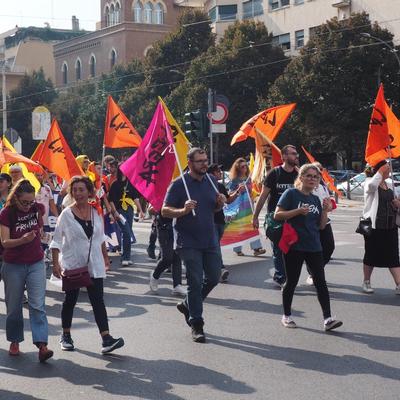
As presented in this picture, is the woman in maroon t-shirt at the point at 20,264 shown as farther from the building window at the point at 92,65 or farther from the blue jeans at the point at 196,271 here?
the building window at the point at 92,65

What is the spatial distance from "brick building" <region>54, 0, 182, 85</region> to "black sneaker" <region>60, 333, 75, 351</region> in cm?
7087

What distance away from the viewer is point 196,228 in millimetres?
7371

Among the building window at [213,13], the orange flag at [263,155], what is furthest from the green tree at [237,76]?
the orange flag at [263,155]

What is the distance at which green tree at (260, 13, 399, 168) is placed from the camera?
4325 cm

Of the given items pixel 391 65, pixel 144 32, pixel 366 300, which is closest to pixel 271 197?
pixel 366 300

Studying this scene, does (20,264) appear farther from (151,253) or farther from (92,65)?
(92,65)

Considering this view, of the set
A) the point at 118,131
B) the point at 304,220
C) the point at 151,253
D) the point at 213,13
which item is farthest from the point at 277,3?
the point at 304,220

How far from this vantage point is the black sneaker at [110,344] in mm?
6852

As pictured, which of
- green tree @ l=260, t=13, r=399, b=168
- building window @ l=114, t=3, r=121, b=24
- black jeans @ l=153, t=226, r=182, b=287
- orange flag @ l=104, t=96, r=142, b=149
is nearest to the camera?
black jeans @ l=153, t=226, r=182, b=287

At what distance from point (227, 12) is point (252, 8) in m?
2.80

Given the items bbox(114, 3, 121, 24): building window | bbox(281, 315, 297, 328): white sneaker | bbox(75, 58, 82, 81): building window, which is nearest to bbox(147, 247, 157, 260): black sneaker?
bbox(281, 315, 297, 328): white sneaker

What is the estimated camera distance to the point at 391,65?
43594mm

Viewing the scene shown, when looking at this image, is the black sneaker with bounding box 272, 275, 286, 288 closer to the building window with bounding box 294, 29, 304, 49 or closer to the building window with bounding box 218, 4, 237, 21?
the building window with bounding box 294, 29, 304, 49

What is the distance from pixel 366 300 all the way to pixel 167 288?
2679mm
